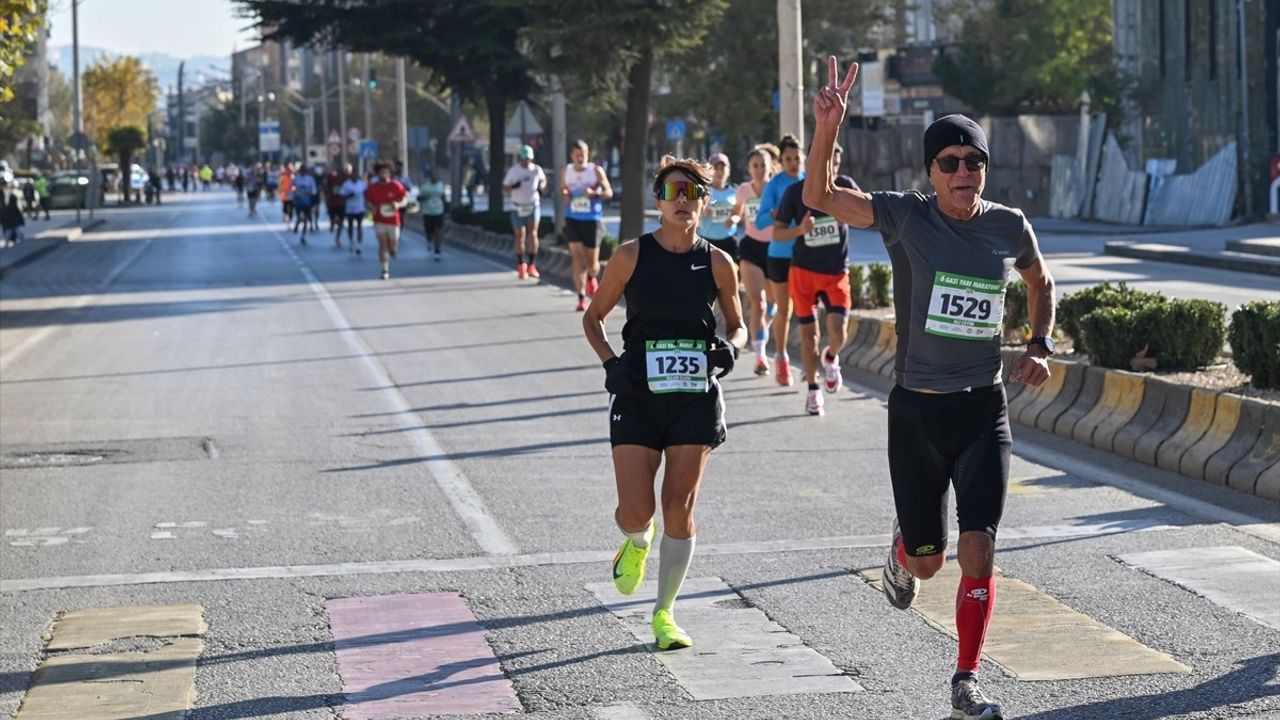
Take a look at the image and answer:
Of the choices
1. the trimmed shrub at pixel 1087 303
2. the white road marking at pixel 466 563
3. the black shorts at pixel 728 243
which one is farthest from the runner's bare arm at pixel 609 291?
the black shorts at pixel 728 243

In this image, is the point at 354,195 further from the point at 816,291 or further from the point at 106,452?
the point at 106,452

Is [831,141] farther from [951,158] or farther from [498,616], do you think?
[498,616]

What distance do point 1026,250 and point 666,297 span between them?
1423mm

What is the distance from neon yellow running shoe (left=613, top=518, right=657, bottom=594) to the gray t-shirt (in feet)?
4.81

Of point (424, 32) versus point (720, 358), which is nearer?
point (720, 358)

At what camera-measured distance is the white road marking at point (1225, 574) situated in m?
7.62

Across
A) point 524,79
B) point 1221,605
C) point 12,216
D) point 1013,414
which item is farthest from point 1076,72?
point 1221,605

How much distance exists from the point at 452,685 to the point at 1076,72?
5842 cm

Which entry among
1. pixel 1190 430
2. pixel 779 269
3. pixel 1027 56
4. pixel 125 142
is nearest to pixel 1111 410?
pixel 1190 430

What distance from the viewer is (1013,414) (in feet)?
44.1

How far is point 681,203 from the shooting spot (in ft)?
23.8

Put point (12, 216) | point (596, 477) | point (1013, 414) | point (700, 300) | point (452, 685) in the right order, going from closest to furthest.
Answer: point (452, 685) → point (700, 300) → point (596, 477) → point (1013, 414) → point (12, 216)

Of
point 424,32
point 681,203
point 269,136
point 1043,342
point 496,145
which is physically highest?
point 269,136

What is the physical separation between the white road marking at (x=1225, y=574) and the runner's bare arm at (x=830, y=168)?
2.34 metres
